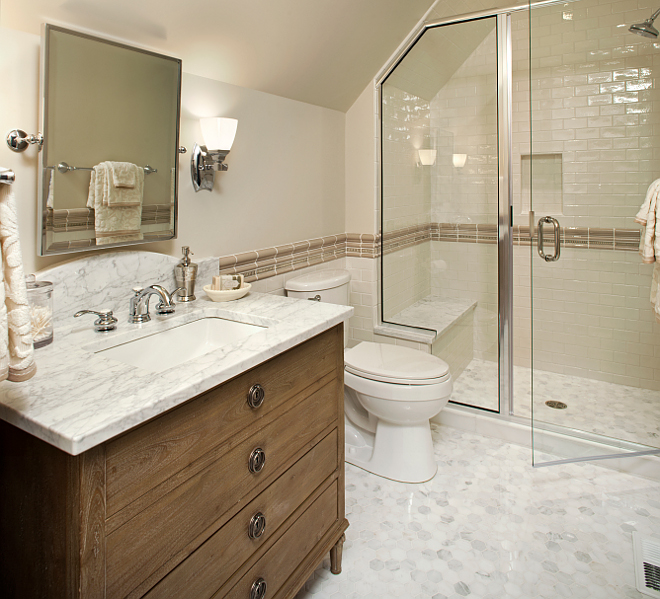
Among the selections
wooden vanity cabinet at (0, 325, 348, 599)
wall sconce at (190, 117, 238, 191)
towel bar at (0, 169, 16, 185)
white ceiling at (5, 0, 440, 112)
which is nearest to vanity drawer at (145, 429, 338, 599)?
wooden vanity cabinet at (0, 325, 348, 599)

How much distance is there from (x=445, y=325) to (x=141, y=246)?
1659 mm

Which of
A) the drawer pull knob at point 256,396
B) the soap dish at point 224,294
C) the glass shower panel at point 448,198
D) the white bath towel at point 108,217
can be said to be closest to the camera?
the drawer pull knob at point 256,396

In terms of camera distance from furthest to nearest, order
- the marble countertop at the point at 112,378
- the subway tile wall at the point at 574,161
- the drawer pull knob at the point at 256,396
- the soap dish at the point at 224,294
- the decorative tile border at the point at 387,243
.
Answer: the decorative tile border at the point at 387,243
the subway tile wall at the point at 574,161
the soap dish at the point at 224,294
the drawer pull knob at the point at 256,396
the marble countertop at the point at 112,378

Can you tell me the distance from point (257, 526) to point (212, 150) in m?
1.32

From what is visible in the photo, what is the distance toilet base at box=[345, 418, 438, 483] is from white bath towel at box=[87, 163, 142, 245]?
4.53 ft

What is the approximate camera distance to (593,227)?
2176mm

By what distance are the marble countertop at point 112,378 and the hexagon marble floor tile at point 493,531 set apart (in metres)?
0.91

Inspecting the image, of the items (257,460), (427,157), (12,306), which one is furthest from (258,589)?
(427,157)

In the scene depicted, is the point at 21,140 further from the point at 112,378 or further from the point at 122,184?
the point at 112,378

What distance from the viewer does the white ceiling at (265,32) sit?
56.4 inches

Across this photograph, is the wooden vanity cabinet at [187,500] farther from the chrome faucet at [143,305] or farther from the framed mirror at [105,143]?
the framed mirror at [105,143]

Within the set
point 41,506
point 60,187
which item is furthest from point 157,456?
point 60,187

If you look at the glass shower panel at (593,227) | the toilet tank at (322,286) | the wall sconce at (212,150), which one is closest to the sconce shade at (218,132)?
the wall sconce at (212,150)

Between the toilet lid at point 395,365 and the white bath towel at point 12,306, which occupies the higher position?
the white bath towel at point 12,306
